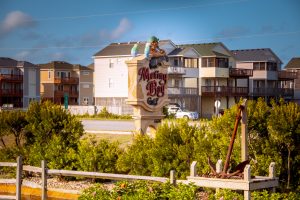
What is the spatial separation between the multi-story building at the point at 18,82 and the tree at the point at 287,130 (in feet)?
225

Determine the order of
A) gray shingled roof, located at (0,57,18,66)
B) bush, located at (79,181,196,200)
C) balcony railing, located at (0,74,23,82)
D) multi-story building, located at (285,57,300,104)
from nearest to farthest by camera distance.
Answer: bush, located at (79,181,196,200) < balcony railing, located at (0,74,23,82) < gray shingled roof, located at (0,57,18,66) < multi-story building, located at (285,57,300,104)

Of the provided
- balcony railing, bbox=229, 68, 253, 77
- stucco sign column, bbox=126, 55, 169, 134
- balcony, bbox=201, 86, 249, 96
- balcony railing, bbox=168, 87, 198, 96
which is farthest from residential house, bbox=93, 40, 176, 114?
stucco sign column, bbox=126, 55, 169, 134

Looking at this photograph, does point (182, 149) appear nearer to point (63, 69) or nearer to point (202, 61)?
point (202, 61)

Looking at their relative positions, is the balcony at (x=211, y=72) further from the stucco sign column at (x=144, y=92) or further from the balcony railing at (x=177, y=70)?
the stucco sign column at (x=144, y=92)

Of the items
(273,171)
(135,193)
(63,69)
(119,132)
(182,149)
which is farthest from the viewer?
(63,69)

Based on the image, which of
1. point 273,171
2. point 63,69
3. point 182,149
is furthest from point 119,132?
point 63,69

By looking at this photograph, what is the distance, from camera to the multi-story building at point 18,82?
8469 centimetres

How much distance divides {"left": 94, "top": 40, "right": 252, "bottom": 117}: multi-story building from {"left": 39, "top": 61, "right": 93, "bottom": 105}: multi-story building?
66.1 ft

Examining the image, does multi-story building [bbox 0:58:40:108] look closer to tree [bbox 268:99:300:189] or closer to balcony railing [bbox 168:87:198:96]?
balcony railing [bbox 168:87:198:96]

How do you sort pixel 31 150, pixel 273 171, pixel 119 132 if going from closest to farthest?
pixel 273 171 < pixel 31 150 < pixel 119 132

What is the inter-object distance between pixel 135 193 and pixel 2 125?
1234cm

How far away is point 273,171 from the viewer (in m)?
16.0

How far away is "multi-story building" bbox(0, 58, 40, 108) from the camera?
3334 inches

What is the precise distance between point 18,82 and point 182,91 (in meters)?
26.2
